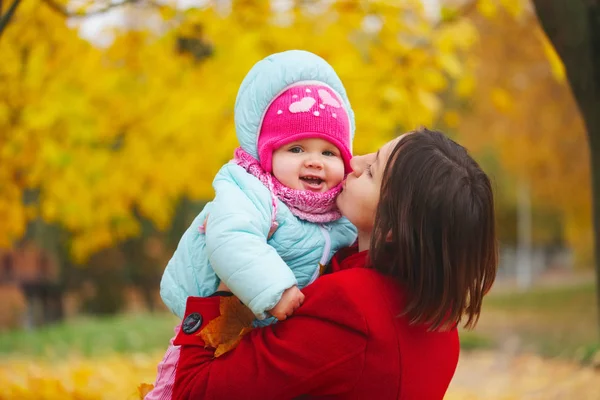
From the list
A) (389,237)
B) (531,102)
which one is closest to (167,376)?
(389,237)

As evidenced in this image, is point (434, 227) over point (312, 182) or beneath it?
beneath

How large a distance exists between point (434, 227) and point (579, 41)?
279 cm

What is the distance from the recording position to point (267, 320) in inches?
86.4

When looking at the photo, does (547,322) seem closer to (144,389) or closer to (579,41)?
(579,41)

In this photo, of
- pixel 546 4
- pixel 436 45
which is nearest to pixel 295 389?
pixel 546 4

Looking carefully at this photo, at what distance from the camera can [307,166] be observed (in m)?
2.28

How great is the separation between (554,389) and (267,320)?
4150mm

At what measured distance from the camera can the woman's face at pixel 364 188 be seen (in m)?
2.06

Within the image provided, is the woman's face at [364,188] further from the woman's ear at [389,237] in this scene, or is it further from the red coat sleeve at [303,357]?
the red coat sleeve at [303,357]

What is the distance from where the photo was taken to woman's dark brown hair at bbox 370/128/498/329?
1.89 metres

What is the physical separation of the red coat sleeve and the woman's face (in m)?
0.25

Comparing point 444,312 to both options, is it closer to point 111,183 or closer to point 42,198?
point 111,183

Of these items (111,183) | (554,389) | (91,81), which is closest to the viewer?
(554,389)

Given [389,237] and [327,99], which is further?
[327,99]
